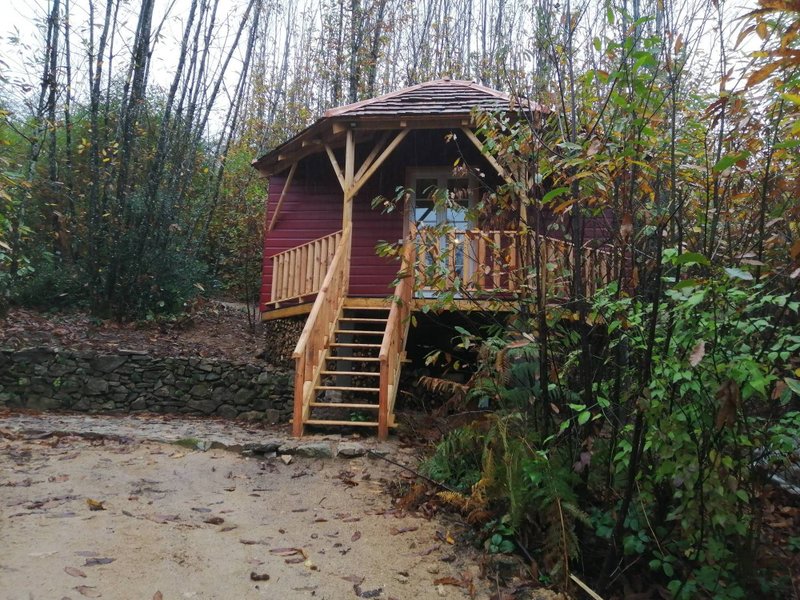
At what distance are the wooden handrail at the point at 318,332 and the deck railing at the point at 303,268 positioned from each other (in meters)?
0.28

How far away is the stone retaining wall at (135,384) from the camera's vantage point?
898cm

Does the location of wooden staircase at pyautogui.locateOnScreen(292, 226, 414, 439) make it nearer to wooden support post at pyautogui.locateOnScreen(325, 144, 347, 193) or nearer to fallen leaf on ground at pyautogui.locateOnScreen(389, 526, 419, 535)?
wooden support post at pyautogui.locateOnScreen(325, 144, 347, 193)

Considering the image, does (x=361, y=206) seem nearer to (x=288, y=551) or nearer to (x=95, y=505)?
(x=95, y=505)

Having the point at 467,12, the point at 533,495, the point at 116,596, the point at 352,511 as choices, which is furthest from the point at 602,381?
the point at 467,12

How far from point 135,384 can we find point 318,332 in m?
3.89

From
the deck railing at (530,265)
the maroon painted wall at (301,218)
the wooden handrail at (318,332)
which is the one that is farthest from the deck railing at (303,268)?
the deck railing at (530,265)

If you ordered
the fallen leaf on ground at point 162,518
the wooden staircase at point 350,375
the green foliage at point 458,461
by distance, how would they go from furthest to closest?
the wooden staircase at point 350,375
the green foliage at point 458,461
the fallen leaf on ground at point 162,518

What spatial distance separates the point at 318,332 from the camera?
7266 mm

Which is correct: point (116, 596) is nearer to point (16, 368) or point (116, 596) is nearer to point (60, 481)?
point (60, 481)

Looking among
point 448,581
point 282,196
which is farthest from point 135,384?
point 448,581

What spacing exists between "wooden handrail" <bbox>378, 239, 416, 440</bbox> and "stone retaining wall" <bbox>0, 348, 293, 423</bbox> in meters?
2.35

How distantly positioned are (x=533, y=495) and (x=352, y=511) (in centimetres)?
158

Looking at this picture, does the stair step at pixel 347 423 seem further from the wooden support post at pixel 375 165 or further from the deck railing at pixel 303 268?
the wooden support post at pixel 375 165

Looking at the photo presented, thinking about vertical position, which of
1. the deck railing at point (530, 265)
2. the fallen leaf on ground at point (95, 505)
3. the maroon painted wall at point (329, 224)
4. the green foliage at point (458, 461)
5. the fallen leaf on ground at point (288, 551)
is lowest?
the fallen leaf on ground at point (288, 551)
